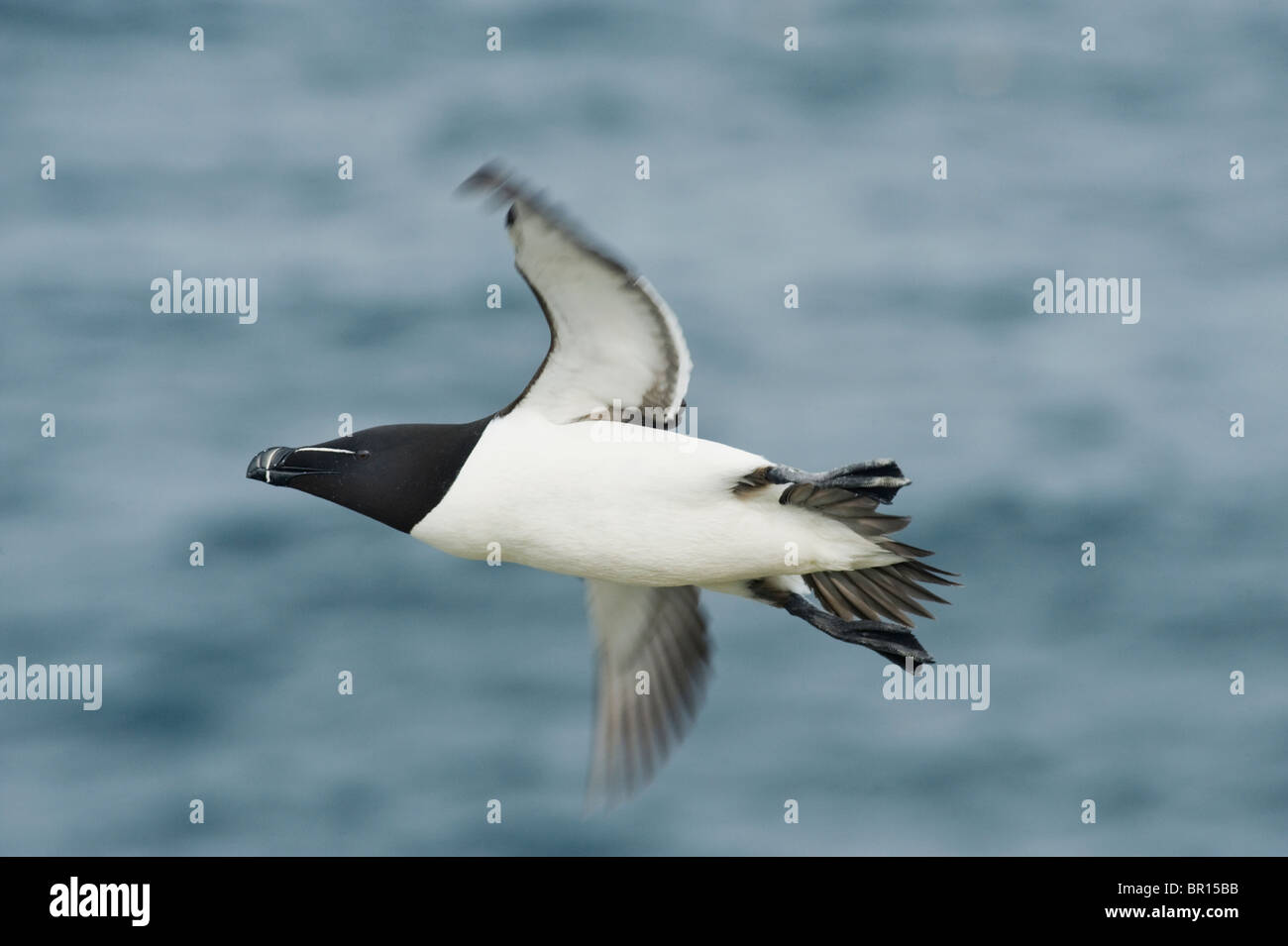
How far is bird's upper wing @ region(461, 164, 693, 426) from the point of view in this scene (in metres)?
7.39

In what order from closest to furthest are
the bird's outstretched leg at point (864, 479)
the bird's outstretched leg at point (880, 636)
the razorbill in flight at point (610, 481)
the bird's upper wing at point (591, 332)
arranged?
the bird's upper wing at point (591, 332)
the bird's outstretched leg at point (864, 479)
the razorbill in flight at point (610, 481)
the bird's outstretched leg at point (880, 636)

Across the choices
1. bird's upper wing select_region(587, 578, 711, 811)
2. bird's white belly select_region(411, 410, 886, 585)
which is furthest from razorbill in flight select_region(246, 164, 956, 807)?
bird's upper wing select_region(587, 578, 711, 811)

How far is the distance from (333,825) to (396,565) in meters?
3.22

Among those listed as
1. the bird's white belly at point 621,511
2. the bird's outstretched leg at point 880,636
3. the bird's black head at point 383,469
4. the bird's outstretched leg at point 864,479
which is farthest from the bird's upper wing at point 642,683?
the bird's outstretched leg at point 864,479

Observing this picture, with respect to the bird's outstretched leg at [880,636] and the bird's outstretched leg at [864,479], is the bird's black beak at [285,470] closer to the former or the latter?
the bird's outstretched leg at [864,479]

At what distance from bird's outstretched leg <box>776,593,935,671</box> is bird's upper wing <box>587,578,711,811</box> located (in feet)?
4.12

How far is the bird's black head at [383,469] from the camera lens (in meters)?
7.98

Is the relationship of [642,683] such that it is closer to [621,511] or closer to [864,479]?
[621,511]

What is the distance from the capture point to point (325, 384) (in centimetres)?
2161

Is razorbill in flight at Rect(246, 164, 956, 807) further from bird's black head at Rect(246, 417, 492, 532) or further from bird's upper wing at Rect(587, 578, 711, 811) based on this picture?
bird's upper wing at Rect(587, 578, 711, 811)

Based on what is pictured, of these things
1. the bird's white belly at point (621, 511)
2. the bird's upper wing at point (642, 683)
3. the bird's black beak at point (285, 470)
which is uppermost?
the bird's black beak at point (285, 470)

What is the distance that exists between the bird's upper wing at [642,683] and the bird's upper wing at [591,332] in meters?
1.55

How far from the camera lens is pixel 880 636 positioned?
8.32m

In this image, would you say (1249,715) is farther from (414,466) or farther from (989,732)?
(414,466)
